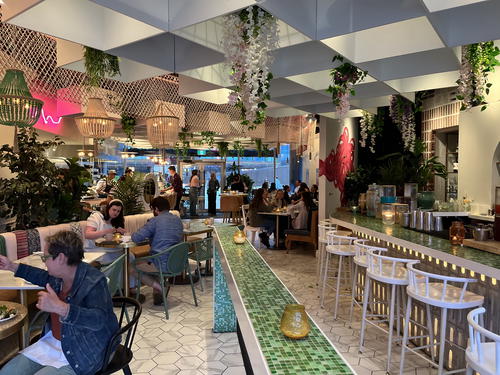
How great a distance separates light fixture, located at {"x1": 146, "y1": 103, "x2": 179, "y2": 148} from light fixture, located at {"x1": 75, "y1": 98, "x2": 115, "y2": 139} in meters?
0.85

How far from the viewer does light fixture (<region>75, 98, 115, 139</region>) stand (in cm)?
648

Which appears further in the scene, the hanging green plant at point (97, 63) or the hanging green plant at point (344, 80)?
the hanging green plant at point (344, 80)

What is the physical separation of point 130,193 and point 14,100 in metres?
3.59

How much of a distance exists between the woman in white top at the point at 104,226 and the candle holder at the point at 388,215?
3520 millimetres

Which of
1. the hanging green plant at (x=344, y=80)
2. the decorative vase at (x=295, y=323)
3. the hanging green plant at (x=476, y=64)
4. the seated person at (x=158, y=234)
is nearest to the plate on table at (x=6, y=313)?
the decorative vase at (x=295, y=323)

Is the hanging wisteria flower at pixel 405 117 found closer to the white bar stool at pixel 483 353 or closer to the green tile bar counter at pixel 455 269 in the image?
the green tile bar counter at pixel 455 269

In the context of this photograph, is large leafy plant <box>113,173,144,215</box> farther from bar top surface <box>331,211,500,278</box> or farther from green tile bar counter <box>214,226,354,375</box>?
green tile bar counter <box>214,226,354,375</box>

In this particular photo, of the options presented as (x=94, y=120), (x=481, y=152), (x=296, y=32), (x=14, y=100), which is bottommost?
(x=481, y=152)

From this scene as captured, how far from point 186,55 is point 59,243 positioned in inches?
113

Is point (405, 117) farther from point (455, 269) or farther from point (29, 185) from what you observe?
point (29, 185)

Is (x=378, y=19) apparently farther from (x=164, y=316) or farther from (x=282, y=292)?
(x=164, y=316)

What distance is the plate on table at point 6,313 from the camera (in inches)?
86.9

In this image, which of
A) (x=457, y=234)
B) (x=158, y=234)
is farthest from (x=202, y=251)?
(x=457, y=234)

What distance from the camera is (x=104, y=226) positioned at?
4.95 metres
